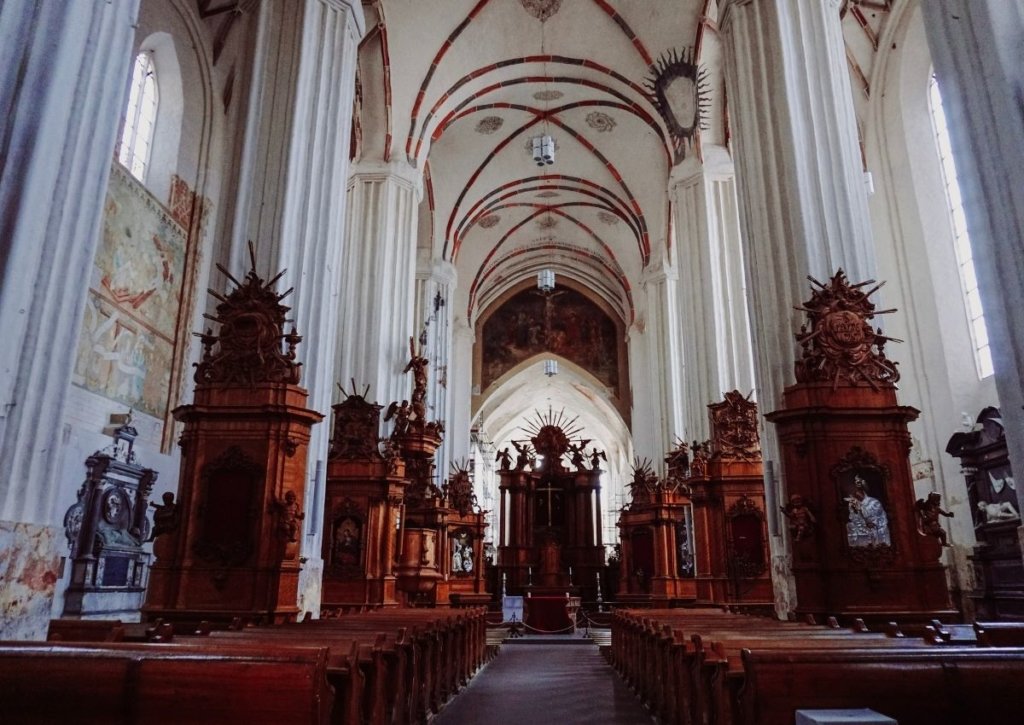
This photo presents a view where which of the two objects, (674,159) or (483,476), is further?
(483,476)

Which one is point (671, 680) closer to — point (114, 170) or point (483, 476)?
point (114, 170)

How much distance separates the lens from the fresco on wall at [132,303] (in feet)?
33.0

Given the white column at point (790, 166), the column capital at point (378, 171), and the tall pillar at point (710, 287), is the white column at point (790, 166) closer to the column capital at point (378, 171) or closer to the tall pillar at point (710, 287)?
the tall pillar at point (710, 287)

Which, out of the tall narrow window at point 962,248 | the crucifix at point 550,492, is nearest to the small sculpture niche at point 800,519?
the tall narrow window at point 962,248

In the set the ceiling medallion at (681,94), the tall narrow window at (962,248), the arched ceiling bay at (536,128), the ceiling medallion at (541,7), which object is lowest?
the tall narrow window at (962,248)

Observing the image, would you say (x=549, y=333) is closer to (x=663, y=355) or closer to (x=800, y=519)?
(x=663, y=355)

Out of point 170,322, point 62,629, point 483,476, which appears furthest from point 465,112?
point 483,476

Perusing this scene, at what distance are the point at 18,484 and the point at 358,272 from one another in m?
10.4

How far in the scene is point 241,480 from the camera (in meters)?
6.64

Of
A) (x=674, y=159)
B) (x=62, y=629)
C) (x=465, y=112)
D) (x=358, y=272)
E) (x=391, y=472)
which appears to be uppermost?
(x=465, y=112)

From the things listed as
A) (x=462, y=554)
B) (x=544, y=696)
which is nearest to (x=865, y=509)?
(x=544, y=696)

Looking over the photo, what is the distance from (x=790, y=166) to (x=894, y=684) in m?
6.29

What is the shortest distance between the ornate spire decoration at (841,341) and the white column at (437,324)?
42.1ft

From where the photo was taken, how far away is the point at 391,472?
36.9 ft
